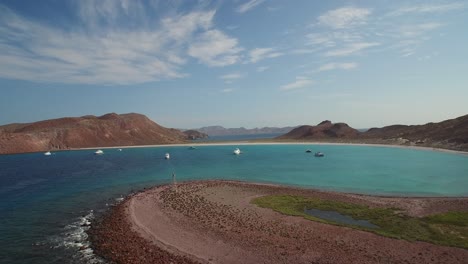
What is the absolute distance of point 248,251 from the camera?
21094 mm

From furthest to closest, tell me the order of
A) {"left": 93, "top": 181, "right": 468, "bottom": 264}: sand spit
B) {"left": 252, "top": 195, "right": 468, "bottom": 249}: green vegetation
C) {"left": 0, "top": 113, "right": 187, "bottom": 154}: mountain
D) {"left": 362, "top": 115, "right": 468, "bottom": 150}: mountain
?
{"left": 0, "top": 113, "right": 187, "bottom": 154}: mountain
{"left": 362, "top": 115, "right": 468, "bottom": 150}: mountain
{"left": 252, "top": 195, "right": 468, "bottom": 249}: green vegetation
{"left": 93, "top": 181, "right": 468, "bottom": 264}: sand spit

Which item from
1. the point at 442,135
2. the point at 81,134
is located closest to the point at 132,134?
the point at 81,134

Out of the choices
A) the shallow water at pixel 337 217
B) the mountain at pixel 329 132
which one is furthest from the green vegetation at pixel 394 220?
the mountain at pixel 329 132

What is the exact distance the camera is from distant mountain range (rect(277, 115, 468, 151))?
342 feet

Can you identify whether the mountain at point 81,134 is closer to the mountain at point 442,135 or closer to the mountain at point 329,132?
the mountain at point 329,132

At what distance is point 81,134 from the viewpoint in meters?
149

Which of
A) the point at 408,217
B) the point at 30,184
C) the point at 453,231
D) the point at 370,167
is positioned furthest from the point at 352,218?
the point at 30,184

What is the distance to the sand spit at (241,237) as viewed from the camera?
20188 millimetres

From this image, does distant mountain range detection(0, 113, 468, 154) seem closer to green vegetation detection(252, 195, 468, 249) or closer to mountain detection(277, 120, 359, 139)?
mountain detection(277, 120, 359, 139)

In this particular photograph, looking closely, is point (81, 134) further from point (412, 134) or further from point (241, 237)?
point (241, 237)

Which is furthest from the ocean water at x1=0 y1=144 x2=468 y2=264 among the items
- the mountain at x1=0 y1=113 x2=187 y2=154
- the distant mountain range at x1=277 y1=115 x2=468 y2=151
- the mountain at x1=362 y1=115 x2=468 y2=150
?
the mountain at x1=0 y1=113 x2=187 y2=154

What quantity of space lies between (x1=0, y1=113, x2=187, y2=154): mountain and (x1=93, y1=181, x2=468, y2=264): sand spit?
116917 mm

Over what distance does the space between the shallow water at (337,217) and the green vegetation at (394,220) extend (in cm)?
53

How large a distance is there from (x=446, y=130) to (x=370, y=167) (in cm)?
6799
